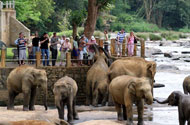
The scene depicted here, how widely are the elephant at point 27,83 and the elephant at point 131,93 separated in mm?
2832

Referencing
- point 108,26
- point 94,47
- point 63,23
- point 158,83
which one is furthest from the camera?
point 108,26

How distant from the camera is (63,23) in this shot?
232 ft

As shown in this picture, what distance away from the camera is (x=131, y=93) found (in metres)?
16.2

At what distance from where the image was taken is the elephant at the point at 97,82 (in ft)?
78.5

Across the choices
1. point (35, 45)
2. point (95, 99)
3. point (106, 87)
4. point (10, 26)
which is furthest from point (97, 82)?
point (10, 26)

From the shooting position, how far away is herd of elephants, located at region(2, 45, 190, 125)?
15675mm

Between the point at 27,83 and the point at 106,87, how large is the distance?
485 centimetres

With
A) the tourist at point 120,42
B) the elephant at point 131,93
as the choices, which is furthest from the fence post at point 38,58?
the elephant at point 131,93

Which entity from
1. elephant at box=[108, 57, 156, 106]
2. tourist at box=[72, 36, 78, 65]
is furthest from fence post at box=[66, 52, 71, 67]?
elephant at box=[108, 57, 156, 106]

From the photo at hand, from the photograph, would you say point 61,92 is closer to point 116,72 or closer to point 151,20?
point 116,72

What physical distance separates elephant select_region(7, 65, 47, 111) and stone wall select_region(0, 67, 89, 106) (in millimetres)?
4603

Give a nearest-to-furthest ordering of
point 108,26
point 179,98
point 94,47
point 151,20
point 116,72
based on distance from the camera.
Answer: point 179,98 < point 116,72 < point 94,47 < point 108,26 < point 151,20

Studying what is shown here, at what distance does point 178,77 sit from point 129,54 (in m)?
10.0

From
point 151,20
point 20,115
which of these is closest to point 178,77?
point 20,115
